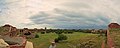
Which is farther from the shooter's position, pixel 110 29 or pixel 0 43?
pixel 110 29

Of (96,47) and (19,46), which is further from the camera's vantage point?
(96,47)

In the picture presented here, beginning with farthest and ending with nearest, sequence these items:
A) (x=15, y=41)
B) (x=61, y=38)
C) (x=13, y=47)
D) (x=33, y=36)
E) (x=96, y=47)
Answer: (x=33, y=36) → (x=61, y=38) → (x=96, y=47) → (x=15, y=41) → (x=13, y=47)

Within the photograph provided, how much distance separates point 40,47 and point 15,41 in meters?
36.1

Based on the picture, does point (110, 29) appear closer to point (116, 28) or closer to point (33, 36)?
point (116, 28)

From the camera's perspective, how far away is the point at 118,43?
29141 millimetres

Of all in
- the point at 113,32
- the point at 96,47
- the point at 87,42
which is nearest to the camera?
the point at 113,32

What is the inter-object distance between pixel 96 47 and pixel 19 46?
27280mm

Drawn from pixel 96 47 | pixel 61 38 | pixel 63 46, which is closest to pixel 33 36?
pixel 61 38

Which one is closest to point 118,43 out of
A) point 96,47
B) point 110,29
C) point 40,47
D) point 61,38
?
point 110,29

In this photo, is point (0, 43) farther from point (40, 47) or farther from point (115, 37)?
point (40, 47)

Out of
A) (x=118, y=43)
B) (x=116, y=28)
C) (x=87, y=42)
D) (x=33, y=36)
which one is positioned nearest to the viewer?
(x=118, y=43)

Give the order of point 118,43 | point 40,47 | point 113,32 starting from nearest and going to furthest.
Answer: point 118,43
point 113,32
point 40,47

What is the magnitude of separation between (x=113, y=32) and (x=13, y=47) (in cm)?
1750

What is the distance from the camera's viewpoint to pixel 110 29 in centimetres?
3325
